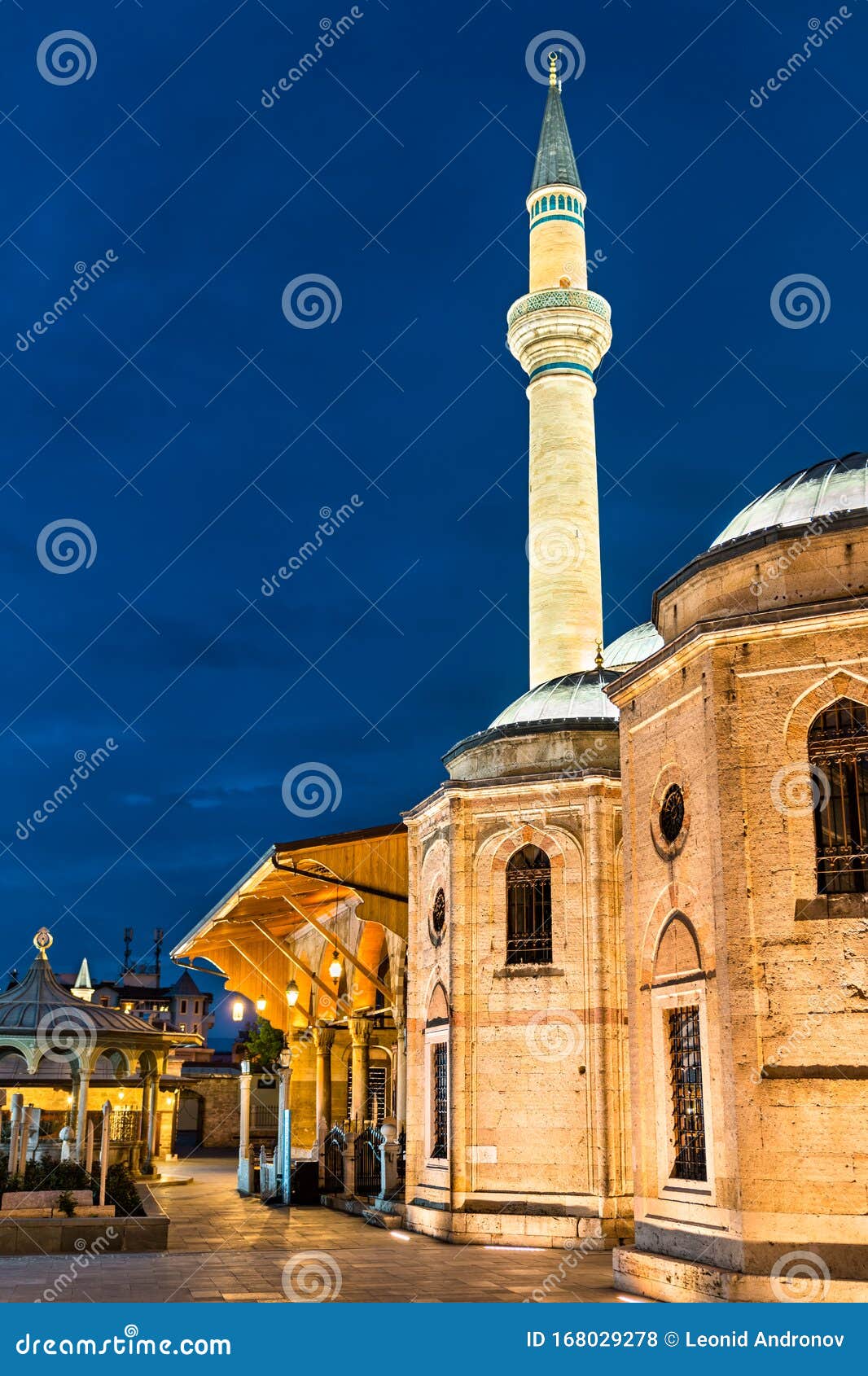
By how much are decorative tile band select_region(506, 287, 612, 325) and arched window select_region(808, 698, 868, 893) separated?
24027 mm

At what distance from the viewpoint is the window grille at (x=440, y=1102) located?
1770 cm

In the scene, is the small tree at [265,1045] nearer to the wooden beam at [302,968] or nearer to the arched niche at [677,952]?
the wooden beam at [302,968]

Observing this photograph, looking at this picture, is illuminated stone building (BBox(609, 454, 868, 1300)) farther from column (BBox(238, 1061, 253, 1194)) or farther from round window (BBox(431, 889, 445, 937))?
column (BBox(238, 1061, 253, 1194))

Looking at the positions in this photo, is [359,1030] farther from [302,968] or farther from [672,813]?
[672,813]

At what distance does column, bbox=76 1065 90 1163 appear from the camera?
67.1 ft

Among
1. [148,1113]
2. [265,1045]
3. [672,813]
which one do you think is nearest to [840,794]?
[672,813]

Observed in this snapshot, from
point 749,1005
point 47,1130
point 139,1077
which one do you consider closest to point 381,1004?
point 139,1077

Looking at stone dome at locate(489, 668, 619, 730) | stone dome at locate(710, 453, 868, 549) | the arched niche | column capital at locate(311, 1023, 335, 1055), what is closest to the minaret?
stone dome at locate(489, 668, 619, 730)

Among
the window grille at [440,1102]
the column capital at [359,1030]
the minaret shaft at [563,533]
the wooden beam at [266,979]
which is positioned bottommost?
the window grille at [440,1102]

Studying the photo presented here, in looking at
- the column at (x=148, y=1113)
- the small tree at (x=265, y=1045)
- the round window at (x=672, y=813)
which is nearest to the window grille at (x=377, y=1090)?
the column at (x=148, y=1113)

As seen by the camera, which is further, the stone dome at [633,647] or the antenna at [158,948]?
the antenna at [158,948]

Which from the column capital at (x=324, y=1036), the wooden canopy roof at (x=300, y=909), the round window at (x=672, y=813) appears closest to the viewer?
the round window at (x=672, y=813)

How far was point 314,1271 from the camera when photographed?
44.7 feet

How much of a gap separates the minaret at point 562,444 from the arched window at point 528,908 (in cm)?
1347
